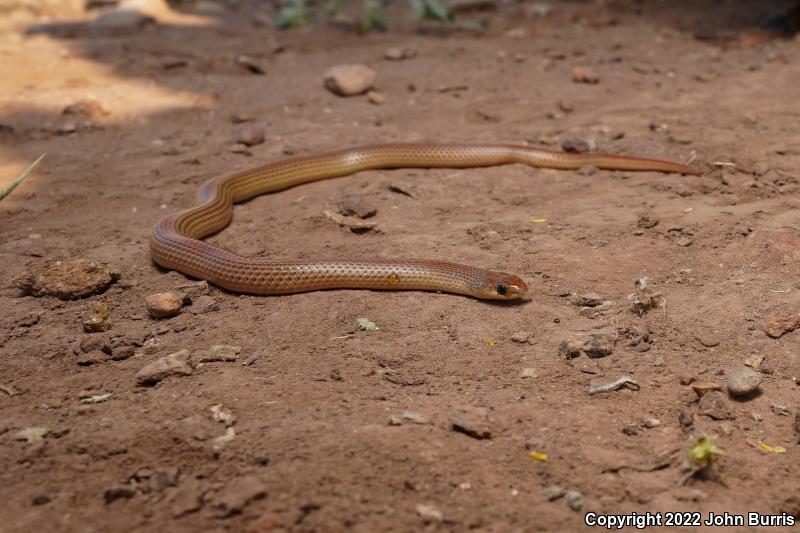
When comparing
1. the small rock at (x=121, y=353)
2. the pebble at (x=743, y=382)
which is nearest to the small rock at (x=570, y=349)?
the pebble at (x=743, y=382)

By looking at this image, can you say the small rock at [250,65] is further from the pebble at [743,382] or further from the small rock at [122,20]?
the pebble at [743,382]

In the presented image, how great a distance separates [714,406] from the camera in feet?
12.1

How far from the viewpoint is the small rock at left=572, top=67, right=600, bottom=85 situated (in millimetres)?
8406

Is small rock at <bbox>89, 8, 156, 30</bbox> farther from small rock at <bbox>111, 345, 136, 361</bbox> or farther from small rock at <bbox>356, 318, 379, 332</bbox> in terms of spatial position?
small rock at <bbox>356, 318, 379, 332</bbox>

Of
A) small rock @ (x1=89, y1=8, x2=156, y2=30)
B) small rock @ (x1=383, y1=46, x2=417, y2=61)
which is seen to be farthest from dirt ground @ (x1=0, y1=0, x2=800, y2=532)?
small rock @ (x1=89, y1=8, x2=156, y2=30)

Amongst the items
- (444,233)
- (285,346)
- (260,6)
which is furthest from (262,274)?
(260,6)

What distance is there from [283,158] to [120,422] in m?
3.73

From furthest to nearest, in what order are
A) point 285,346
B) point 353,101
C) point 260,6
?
point 260,6 < point 353,101 < point 285,346

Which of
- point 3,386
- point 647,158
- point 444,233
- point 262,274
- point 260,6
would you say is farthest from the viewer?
point 260,6

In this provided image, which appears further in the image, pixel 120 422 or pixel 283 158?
pixel 283 158

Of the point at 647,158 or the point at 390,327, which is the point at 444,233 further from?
the point at 647,158

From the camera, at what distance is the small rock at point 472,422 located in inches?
137

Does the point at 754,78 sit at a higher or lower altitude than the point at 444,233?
higher

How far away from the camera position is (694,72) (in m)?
8.52
